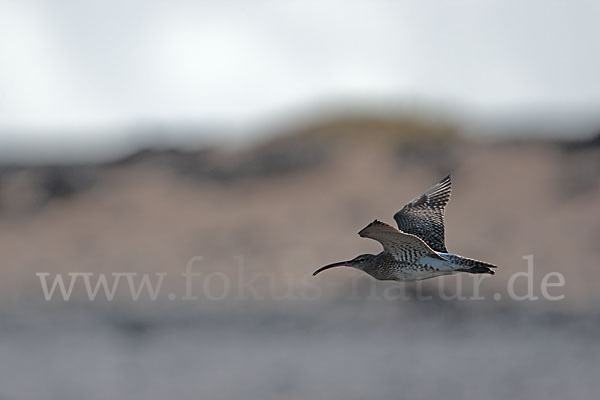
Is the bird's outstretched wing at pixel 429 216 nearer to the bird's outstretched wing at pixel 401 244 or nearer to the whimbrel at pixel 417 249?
the whimbrel at pixel 417 249

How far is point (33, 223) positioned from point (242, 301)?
7581 millimetres

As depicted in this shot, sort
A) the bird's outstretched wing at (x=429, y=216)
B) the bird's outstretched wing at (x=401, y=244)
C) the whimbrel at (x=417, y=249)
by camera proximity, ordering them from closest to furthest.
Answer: the bird's outstretched wing at (x=401, y=244) < the whimbrel at (x=417, y=249) < the bird's outstretched wing at (x=429, y=216)

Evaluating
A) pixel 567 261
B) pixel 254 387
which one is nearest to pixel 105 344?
pixel 254 387

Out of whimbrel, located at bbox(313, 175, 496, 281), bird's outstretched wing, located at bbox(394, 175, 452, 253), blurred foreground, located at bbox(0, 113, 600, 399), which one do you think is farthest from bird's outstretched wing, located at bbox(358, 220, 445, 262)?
blurred foreground, located at bbox(0, 113, 600, 399)

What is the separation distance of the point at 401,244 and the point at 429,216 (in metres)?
1.19

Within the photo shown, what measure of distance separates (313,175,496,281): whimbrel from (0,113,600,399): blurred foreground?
10.3 metres

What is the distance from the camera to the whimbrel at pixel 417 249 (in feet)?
41.1

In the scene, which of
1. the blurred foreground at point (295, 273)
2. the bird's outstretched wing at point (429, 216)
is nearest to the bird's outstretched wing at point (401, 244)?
the bird's outstretched wing at point (429, 216)

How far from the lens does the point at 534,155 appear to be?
1356 inches

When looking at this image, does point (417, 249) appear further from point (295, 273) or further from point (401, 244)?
point (295, 273)

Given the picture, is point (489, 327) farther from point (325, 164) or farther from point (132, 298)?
point (325, 164)

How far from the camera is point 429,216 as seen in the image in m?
13.8

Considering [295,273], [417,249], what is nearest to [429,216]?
[417,249]

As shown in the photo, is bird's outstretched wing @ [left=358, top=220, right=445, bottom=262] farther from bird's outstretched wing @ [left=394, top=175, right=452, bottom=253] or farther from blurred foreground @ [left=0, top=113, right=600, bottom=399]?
blurred foreground @ [left=0, top=113, right=600, bottom=399]
